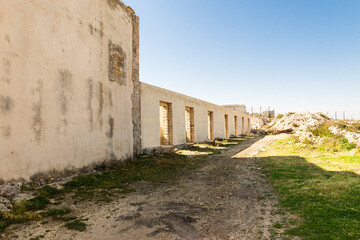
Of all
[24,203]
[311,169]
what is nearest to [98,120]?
[24,203]

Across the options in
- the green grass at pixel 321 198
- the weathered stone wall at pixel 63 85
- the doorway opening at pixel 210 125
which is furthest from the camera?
the doorway opening at pixel 210 125

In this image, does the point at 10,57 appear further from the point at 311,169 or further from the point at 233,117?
the point at 233,117

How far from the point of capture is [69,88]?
18.1 ft

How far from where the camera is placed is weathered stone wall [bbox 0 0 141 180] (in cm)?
423

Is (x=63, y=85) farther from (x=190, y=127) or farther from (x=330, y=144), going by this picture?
(x=330, y=144)

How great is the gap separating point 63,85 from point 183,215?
425cm

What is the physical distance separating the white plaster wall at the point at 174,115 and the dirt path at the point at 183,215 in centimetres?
433

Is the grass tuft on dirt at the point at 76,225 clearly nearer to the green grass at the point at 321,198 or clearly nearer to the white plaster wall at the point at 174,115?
the green grass at the point at 321,198

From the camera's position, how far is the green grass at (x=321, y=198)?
2.61 metres

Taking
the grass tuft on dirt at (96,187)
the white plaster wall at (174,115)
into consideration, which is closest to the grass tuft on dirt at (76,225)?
the grass tuft on dirt at (96,187)

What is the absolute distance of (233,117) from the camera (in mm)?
22031

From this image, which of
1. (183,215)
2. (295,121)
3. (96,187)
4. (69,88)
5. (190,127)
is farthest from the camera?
(295,121)

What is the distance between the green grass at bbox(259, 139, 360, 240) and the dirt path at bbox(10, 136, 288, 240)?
333 mm

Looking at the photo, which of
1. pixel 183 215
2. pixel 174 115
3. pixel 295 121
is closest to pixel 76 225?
pixel 183 215
